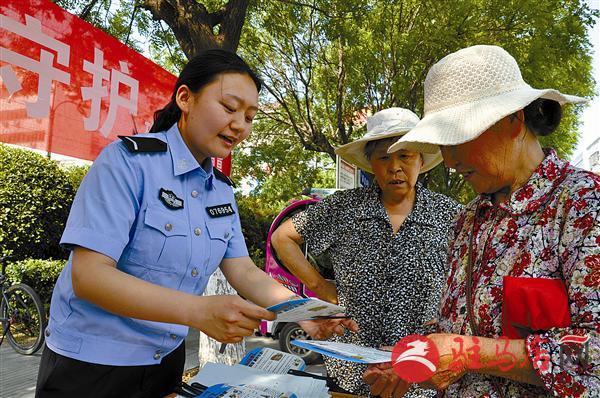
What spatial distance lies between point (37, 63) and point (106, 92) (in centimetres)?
64

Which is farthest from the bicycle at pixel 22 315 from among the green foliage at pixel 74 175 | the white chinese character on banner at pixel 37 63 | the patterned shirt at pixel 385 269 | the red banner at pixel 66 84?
the patterned shirt at pixel 385 269

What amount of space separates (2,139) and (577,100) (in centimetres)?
308

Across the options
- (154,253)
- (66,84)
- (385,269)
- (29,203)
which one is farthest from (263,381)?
(29,203)

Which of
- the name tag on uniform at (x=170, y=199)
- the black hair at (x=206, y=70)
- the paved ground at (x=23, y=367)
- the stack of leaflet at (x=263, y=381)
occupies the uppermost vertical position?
the black hair at (x=206, y=70)

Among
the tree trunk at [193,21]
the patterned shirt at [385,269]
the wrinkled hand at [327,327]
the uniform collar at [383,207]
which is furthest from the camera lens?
the tree trunk at [193,21]

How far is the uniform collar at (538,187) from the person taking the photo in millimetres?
1177

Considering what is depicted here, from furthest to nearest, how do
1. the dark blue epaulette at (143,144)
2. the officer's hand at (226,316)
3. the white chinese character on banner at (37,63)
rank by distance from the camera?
the white chinese character on banner at (37,63) → the dark blue epaulette at (143,144) → the officer's hand at (226,316)

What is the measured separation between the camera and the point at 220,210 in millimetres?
1643

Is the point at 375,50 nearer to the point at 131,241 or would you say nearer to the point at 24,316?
the point at 24,316

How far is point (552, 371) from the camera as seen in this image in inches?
40.2

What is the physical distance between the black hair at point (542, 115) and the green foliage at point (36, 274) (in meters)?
7.27

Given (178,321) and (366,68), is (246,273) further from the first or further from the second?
(366,68)

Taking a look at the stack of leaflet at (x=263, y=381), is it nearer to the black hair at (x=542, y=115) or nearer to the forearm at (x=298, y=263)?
the black hair at (x=542, y=115)

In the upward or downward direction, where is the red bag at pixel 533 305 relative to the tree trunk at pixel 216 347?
upward
